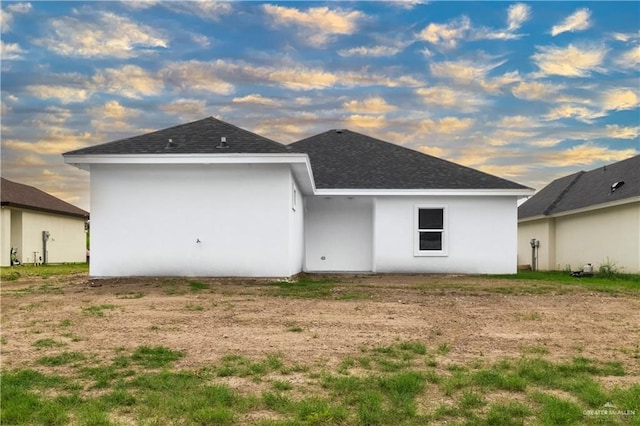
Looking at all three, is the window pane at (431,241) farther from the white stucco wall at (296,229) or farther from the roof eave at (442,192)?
the white stucco wall at (296,229)

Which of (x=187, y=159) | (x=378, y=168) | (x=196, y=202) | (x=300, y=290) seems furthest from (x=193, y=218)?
(x=378, y=168)

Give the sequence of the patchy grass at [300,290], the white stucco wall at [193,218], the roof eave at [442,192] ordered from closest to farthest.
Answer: the patchy grass at [300,290] → the white stucco wall at [193,218] → the roof eave at [442,192]

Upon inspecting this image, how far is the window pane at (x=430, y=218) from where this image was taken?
16.8 meters

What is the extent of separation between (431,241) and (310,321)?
10162 mm

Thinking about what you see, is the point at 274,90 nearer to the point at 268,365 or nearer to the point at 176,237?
the point at 176,237

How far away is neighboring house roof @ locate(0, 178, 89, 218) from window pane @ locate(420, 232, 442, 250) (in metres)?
17.3

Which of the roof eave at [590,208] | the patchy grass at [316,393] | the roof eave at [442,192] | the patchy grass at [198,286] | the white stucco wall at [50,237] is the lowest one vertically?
the patchy grass at [316,393]

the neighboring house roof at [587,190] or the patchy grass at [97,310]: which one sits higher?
the neighboring house roof at [587,190]

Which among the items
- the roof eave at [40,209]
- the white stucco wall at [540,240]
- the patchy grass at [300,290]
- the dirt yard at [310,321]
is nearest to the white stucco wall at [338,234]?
the patchy grass at [300,290]

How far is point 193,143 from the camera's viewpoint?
1294 centimetres

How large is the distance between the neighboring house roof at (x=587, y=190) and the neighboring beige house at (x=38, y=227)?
75.7 feet

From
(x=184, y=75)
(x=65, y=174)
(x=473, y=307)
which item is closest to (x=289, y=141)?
(x=184, y=75)

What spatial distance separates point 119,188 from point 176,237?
1.83 meters

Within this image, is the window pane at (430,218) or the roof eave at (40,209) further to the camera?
the roof eave at (40,209)
